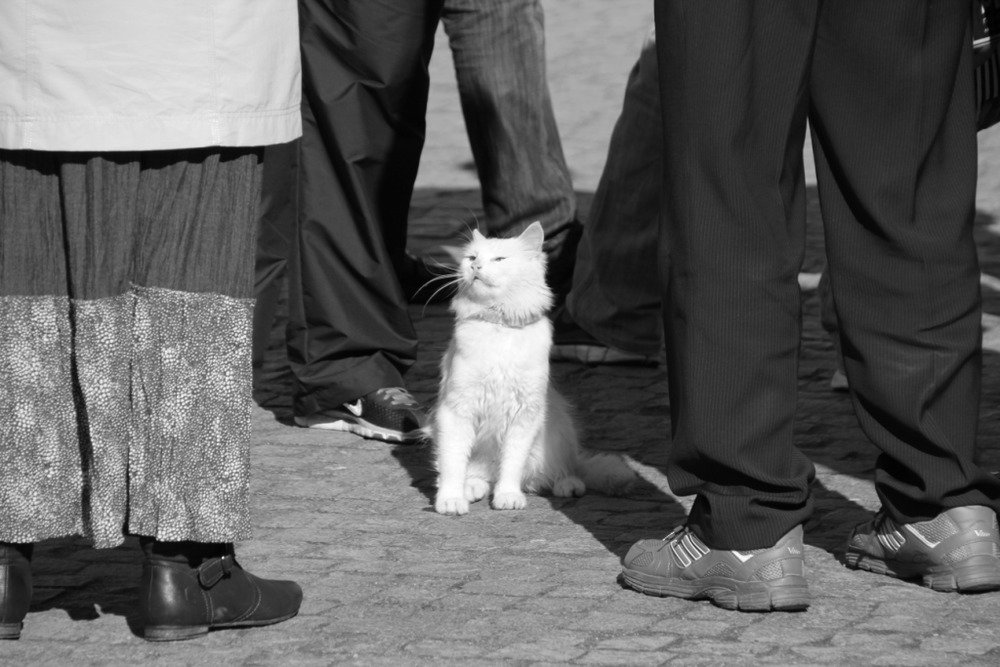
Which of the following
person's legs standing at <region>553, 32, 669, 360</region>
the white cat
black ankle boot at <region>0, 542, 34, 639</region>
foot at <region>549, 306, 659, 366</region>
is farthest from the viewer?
foot at <region>549, 306, 659, 366</region>

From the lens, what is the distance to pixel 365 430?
489cm

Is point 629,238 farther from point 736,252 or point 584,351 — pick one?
point 736,252

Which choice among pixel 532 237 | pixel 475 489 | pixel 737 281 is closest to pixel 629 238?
pixel 532 237

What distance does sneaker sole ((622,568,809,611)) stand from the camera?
336 centimetres

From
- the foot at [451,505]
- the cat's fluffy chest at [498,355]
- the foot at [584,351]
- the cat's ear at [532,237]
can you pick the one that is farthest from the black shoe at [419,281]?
the foot at [451,505]

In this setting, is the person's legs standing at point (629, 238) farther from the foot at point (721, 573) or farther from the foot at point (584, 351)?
the foot at point (721, 573)

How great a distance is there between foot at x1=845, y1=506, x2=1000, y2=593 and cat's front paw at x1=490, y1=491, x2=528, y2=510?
3.38 feet

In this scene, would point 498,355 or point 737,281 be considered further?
point 498,355

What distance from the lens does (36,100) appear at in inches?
117

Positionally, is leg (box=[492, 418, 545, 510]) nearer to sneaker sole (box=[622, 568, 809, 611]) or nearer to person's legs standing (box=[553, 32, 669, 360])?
sneaker sole (box=[622, 568, 809, 611])

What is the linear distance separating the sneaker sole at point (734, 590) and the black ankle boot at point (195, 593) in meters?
0.83

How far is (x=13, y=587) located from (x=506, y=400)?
1.57 m

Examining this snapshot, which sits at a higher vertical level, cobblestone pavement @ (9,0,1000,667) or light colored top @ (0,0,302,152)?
light colored top @ (0,0,302,152)

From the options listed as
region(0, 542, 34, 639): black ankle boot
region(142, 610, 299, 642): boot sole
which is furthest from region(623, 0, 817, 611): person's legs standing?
region(0, 542, 34, 639): black ankle boot
